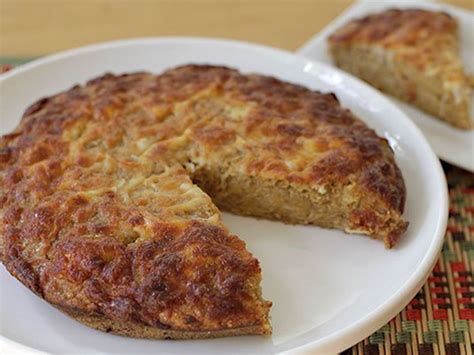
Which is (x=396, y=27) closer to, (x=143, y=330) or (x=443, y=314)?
(x=443, y=314)

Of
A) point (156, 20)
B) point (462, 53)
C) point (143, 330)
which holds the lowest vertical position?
point (462, 53)

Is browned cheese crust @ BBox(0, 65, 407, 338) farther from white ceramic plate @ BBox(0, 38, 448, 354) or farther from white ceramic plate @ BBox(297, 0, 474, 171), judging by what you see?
white ceramic plate @ BBox(297, 0, 474, 171)

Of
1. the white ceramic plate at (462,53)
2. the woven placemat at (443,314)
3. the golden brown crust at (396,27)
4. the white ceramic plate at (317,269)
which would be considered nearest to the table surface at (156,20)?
the white ceramic plate at (462,53)

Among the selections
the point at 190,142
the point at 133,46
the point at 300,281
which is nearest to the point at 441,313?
the point at 300,281

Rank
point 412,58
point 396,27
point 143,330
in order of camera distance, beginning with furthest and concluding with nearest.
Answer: point 396,27
point 412,58
point 143,330

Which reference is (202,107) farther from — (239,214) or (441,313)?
(441,313)

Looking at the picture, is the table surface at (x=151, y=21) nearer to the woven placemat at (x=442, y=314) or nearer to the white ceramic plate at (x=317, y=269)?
the white ceramic plate at (x=317, y=269)

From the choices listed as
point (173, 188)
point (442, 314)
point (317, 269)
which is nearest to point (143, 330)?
point (173, 188)
